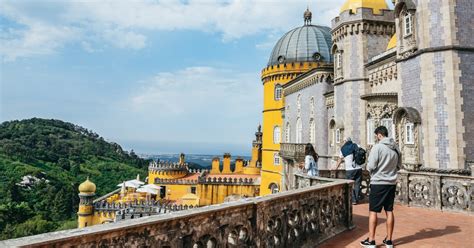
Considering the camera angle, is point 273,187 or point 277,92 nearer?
point 273,187

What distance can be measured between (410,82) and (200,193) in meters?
31.4

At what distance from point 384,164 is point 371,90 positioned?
1501cm

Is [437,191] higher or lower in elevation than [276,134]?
lower

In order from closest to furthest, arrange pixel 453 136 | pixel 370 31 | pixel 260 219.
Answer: pixel 260 219 → pixel 453 136 → pixel 370 31

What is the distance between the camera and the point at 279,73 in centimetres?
3647

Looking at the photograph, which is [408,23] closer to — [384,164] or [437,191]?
[437,191]

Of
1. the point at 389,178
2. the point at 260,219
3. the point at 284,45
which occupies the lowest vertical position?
the point at 260,219

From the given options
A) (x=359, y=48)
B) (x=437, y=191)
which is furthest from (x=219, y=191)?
(x=437, y=191)

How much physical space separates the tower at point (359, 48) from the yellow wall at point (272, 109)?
15275 mm

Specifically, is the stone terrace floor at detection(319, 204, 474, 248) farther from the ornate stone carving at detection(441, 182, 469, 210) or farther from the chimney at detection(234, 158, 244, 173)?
the chimney at detection(234, 158, 244, 173)

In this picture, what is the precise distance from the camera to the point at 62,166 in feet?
275

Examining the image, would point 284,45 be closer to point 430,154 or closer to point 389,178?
point 430,154

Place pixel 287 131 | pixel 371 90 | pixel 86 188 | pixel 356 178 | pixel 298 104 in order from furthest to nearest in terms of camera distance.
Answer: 1. pixel 287 131
2. pixel 86 188
3. pixel 298 104
4. pixel 371 90
5. pixel 356 178

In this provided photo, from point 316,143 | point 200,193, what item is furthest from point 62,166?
point 316,143
